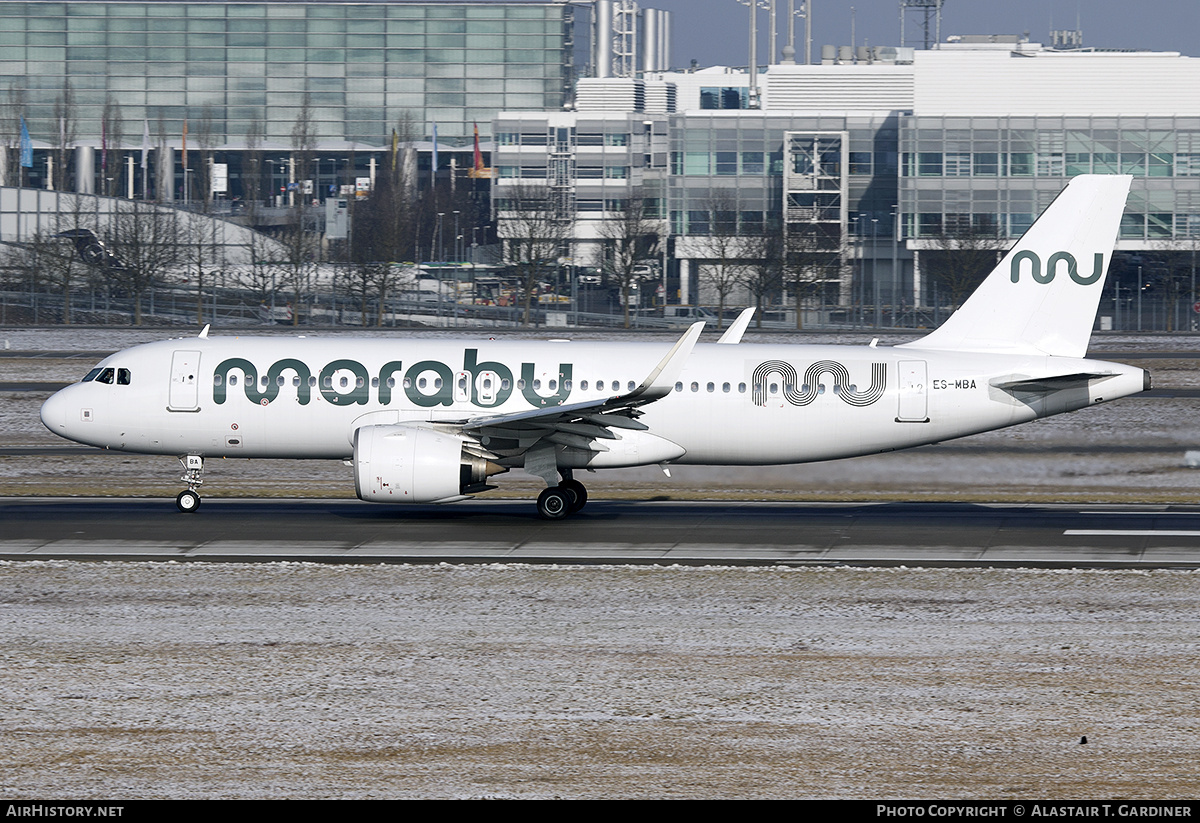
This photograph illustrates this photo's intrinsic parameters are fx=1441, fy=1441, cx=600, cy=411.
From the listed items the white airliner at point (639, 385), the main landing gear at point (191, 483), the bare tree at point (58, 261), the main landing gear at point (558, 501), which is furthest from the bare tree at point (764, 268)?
the main landing gear at point (191, 483)

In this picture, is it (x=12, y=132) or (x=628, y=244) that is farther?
(x=12, y=132)

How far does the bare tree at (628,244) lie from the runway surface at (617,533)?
6047 cm

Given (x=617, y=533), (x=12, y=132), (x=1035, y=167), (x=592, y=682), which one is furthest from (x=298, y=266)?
(x=12, y=132)

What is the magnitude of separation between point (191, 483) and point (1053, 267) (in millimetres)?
20773

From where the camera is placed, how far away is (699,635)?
21.5 metres

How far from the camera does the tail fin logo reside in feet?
109

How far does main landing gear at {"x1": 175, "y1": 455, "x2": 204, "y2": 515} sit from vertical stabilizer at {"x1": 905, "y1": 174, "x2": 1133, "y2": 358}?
59.1 feet

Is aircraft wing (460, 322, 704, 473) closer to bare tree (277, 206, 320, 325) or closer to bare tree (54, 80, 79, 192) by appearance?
bare tree (277, 206, 320, 325)

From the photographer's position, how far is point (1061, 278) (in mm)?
33375

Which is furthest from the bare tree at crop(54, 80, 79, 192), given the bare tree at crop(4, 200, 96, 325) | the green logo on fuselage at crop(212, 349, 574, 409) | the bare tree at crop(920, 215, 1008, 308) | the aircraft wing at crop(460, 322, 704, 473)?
the aircraft wing at crop(460, 322, 704, 473)

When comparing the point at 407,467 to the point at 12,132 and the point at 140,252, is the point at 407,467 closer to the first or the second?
the point at 140,252

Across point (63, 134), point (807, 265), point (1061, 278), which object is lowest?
Result: point (1061, 278)

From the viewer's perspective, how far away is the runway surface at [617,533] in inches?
1102

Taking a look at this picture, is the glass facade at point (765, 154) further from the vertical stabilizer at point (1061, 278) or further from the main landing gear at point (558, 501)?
the main landing gear at point (558, 501)
